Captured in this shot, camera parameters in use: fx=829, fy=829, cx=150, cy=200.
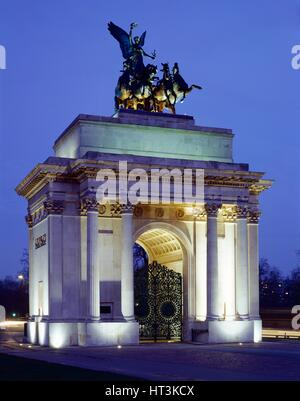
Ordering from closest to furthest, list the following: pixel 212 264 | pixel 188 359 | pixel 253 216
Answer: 1. pixel 188 359
2. pixel 212 264
3. pixel 253 216

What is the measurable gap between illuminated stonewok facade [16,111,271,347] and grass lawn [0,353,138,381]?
47.6 feet

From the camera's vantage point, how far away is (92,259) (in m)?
46.5

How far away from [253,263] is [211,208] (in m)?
5.37

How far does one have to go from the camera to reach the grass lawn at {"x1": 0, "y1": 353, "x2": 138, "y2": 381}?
25.4 m

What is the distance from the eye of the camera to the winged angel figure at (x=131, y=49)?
168 ft

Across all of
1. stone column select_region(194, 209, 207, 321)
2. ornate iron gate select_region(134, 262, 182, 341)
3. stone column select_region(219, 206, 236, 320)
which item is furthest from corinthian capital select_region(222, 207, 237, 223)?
ornate iron gate select_region(134, 262, 182, 341)

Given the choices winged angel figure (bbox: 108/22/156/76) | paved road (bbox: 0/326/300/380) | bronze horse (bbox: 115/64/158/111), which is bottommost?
paved road (bbox: 0/326/300/380)

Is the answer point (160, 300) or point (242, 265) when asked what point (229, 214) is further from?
point (160, 300)

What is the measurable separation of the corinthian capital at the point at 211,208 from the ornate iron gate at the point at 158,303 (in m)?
5.07

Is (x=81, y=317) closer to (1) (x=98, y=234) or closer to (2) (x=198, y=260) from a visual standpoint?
(1) (x=98, y=234)

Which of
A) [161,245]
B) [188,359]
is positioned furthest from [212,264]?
[188,359]

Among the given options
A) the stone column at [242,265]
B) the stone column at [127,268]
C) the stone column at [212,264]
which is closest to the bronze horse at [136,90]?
the stone column at [127,268]

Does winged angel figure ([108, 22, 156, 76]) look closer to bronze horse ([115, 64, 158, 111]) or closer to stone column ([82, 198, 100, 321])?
bronze horse ([115, 64, 158, 111])

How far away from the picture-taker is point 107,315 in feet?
158
